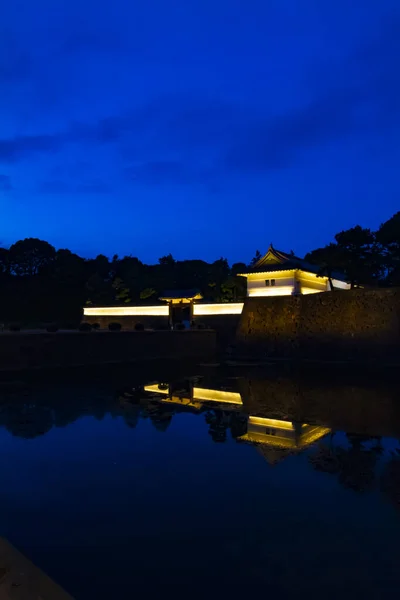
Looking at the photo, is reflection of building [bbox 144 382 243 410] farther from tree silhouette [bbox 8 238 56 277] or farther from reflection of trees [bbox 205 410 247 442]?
tree silhouette [bbox 8 238 56 277]

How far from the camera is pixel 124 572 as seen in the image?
4465 mm

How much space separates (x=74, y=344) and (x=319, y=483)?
20.7 metres

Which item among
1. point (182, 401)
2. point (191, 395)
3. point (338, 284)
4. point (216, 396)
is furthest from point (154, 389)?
point (338, 284)

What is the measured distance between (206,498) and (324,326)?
83.4 ft

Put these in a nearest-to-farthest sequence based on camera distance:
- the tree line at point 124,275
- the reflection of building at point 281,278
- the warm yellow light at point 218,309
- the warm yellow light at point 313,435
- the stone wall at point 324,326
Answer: the warm yellow light at point 313,435 → the stone wall at point 324,326 → the tree line at point 124,275 → the reflection of building at point 281,278 → the warm yellow light at point 218,309

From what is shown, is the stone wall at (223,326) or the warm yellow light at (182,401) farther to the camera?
the stone wall at (223,326)

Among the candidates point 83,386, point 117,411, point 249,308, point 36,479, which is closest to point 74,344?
point 83,386

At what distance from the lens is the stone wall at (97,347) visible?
22484 mm

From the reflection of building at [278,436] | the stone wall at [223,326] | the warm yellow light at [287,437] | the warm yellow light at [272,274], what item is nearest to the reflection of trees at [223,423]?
the reflection of building at [278,436]

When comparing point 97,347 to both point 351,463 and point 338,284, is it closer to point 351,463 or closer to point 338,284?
point 351,463

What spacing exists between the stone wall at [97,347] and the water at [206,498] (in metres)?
9.66

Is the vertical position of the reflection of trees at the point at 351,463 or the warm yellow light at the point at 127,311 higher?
the warm yellow light at the point at 127,311

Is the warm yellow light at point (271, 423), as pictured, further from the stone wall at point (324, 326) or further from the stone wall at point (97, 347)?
the stone wall at point (324, 326)

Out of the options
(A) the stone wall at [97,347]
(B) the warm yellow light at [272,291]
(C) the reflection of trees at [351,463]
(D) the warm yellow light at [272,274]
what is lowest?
(C) the reflection of trees at [351,463]
